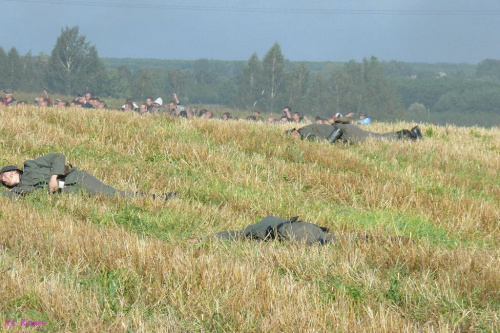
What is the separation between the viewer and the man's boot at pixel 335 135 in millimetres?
13744

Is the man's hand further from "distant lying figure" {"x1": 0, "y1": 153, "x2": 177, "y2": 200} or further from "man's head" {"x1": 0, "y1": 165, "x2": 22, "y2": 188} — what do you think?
"man's head" {"x1": 0, "y1": 165, "x2": 22, "y2": 188}

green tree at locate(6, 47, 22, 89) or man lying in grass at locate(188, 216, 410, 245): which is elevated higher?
man lying in grass at locate(188, 216, 410, 245)

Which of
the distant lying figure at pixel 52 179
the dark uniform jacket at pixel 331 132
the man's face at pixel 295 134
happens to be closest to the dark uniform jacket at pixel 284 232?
the distant lying figure at pixel 52 179

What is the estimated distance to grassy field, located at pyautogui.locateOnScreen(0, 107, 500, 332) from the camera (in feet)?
14.2

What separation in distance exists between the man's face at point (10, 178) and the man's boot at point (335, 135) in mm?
6489

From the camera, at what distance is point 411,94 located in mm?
189625

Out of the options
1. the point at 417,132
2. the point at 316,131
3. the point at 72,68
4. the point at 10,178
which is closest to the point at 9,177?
the point at 10,178

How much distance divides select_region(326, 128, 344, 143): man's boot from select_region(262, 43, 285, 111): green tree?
348 ft

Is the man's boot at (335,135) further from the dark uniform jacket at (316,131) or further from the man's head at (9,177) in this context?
the man's head at (9,177)

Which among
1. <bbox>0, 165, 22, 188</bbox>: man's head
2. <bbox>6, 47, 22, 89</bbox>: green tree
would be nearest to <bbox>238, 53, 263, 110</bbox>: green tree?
<bbox>6, 47, 22, 89</bbox>: green tree

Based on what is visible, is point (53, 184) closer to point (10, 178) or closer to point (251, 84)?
point (10, 178)

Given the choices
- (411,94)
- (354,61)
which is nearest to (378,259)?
(354,61)

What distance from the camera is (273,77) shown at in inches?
4751

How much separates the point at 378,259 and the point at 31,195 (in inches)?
180
